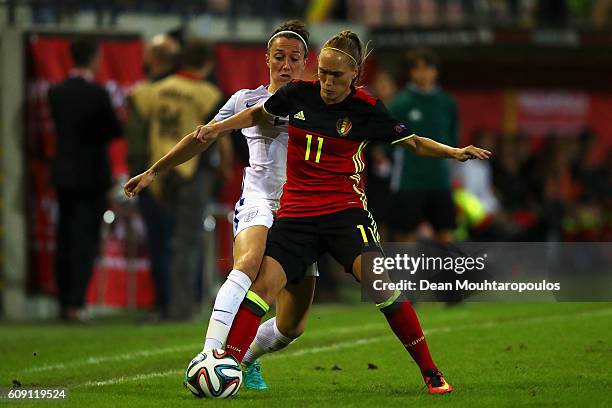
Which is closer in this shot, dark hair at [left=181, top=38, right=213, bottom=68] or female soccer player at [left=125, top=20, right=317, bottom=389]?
female soccer player at [left=125, top=20, right=317, bottom=389]

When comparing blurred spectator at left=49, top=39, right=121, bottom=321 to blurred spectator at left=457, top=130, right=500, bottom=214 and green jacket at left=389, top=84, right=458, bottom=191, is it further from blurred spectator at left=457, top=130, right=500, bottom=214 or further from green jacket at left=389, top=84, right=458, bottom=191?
blurred spectator at left=457, top=130, right=500, bottom=214

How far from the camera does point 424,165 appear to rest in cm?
1380

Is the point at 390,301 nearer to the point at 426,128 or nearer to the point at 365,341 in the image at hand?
the point at 365,341

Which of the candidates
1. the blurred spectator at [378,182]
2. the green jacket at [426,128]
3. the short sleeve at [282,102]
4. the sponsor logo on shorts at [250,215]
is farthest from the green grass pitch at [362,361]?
the blurred spectator at [378,182]

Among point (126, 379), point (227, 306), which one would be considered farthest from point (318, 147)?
point (126, 379)

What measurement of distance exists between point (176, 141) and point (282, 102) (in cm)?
543

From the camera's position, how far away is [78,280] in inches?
543

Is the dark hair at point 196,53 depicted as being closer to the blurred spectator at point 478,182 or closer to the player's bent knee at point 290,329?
the player's bent knee at point 290,329

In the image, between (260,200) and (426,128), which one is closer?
(260,200)

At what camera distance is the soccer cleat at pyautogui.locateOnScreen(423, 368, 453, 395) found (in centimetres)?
789

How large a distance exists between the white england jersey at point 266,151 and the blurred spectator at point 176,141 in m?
4.59

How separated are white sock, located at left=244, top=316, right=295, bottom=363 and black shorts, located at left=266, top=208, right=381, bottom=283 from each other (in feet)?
1.85

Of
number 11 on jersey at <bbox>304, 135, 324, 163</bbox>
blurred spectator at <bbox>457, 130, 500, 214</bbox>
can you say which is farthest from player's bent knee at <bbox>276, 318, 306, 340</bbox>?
blurred spectator at <bbox>457, 130, 500, 214</bbox>

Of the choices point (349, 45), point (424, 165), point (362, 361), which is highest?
point (349, 45)
